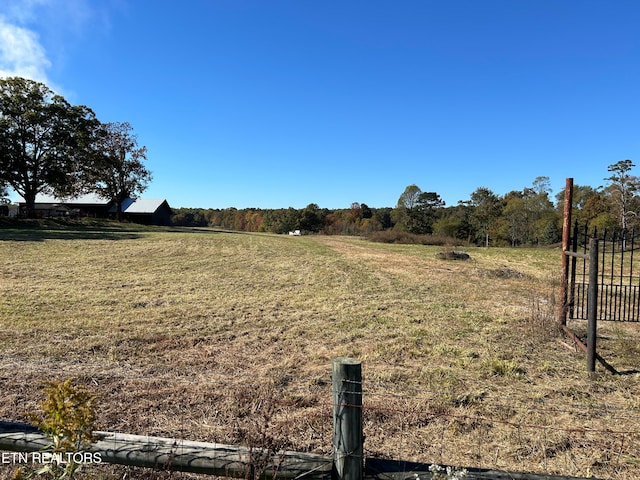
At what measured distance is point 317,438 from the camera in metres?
3.18

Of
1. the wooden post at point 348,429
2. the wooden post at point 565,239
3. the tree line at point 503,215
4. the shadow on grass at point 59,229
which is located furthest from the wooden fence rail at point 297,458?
the tree line at point 503,215

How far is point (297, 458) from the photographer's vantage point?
197cm

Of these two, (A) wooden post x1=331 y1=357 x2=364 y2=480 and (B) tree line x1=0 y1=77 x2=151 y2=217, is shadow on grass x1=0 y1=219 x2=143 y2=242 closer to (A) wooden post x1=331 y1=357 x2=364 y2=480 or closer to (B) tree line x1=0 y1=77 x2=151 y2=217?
(B) tree line x1=0 y1=77 x2=151 y2=217

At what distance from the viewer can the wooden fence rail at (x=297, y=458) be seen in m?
1.92

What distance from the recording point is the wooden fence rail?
1.92 metres

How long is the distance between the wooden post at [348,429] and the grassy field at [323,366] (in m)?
0.56

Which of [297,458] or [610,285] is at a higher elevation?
[610,285]

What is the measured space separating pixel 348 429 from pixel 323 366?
2.97 m

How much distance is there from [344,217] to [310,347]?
250 feet

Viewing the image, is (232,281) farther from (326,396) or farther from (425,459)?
(425,459)

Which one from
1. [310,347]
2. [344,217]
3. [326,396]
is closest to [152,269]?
[310,347]

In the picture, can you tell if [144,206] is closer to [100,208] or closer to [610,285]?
[100,208]

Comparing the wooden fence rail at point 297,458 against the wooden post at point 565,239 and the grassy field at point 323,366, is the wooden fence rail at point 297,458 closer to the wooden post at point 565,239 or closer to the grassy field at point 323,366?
the grassy field at point 323,366

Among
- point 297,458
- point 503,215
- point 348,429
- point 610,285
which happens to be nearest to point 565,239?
point 610,285
